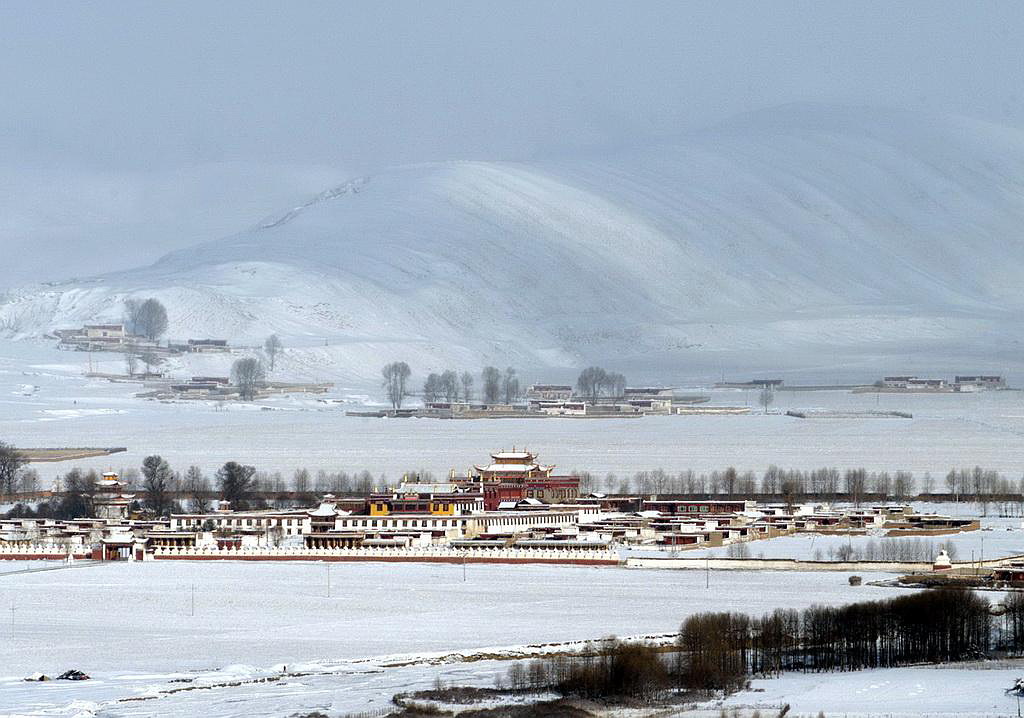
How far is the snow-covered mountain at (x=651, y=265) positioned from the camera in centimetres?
11931

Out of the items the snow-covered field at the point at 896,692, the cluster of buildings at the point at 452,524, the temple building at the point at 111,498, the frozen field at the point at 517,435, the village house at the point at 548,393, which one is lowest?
the snow-covered field at the point at 896,692

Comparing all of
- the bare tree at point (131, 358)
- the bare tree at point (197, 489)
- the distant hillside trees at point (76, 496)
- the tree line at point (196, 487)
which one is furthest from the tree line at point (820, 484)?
the bare tree at point (131, 358)

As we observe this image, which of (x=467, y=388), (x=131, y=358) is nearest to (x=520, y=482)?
(x=467, y=388)

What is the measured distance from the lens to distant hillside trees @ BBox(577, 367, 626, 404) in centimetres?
9588

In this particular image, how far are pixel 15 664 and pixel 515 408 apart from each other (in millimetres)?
60402

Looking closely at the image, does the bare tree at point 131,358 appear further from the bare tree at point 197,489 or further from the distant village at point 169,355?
the bare tree at point 197,489

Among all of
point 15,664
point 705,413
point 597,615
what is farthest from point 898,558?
point 705,413

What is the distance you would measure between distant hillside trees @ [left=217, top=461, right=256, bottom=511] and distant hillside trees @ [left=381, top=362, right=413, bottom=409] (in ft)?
122

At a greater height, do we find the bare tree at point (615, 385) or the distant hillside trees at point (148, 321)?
the distant hillside trees at point (148, 321)

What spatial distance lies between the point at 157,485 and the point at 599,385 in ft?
156

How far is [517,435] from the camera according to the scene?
70.6 m

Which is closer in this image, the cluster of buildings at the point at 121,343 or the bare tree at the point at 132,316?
the cluster of buildings at the point at 121,343

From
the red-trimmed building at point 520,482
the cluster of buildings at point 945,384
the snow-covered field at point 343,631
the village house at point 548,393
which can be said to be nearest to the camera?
the snow-covered field at point 343,631

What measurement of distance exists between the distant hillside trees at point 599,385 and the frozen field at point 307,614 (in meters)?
58.7
